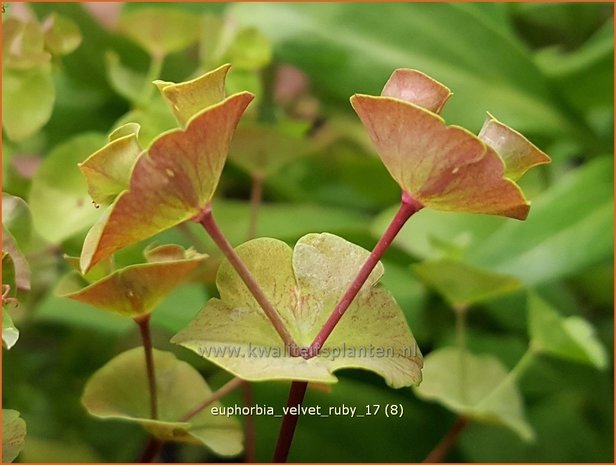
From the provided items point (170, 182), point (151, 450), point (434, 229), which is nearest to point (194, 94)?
point (170, 182)

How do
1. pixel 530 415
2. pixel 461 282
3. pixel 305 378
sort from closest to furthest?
pixel 305 378 → pixel 461 282 → pixel 530 415

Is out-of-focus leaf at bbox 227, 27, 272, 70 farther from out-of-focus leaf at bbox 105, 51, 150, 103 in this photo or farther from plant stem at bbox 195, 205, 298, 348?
plant stem at bbox 195, 205, 298, 348

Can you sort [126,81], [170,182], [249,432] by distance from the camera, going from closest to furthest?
[170,182], [249,432], [126,81]

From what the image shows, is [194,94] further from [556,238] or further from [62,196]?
[556,238]

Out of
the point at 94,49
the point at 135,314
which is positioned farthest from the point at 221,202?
the point at 135,314

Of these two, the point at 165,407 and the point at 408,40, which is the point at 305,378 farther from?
the point at 408,40

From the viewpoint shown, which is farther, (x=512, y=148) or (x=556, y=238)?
(x=556, y=238)

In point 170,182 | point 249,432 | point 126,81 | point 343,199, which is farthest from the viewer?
point 343,199
